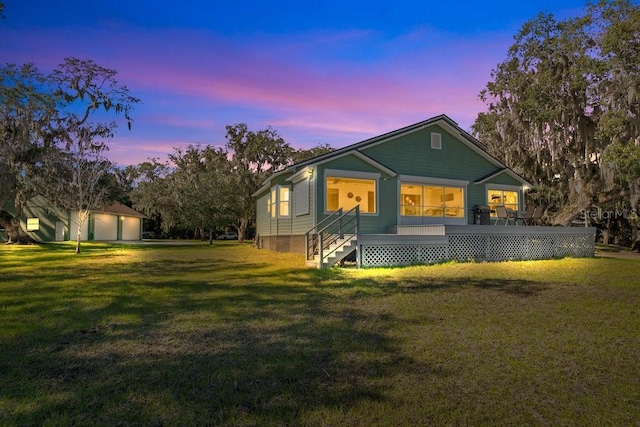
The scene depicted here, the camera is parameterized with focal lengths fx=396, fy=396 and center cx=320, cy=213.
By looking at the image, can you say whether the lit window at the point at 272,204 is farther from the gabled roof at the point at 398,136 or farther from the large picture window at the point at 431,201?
the large picture window at the point at 431,201

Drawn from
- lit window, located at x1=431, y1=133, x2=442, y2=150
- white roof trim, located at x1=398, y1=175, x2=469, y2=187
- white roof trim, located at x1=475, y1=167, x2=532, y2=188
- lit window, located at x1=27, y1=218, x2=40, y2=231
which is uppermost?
lit window, located at x1=431, y1=133, x2=442, y2=150

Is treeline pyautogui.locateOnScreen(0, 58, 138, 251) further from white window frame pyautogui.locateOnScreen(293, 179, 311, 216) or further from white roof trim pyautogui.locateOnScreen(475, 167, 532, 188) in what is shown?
white roof trim pyautogui.locateOnScreen(475, 167, 532, 188)

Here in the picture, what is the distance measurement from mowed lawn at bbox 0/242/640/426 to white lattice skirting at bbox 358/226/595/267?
408 cm

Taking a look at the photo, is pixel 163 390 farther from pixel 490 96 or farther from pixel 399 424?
pixel 490 96

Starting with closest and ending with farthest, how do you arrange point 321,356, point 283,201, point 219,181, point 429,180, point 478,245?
point 321,356 → point 478,245 → point 429,180 → point 283,201 → point 219,181

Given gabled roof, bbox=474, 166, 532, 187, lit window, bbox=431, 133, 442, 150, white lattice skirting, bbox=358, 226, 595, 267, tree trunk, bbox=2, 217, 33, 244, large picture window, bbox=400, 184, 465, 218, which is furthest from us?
tree trunk, bbox=2, 217, 33, 244

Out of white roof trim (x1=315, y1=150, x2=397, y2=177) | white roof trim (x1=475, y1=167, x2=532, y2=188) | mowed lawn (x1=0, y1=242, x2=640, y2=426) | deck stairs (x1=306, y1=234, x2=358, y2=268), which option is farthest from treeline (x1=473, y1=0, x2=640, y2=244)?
mowed lawn (x1=0, y1=242, x2=640, y2=426)

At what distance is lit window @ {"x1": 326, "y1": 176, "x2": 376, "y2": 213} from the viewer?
17609 mm

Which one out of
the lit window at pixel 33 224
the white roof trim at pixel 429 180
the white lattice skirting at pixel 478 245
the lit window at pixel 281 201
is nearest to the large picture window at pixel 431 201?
the white roof trim at pixel 429 180

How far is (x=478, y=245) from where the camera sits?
14414mm

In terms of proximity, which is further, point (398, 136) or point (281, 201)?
point (281, 201)

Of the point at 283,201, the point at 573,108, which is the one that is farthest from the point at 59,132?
the point at 573,108

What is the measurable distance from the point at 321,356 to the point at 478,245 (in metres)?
11.7

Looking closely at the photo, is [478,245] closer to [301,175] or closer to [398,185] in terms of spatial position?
[398,185]
